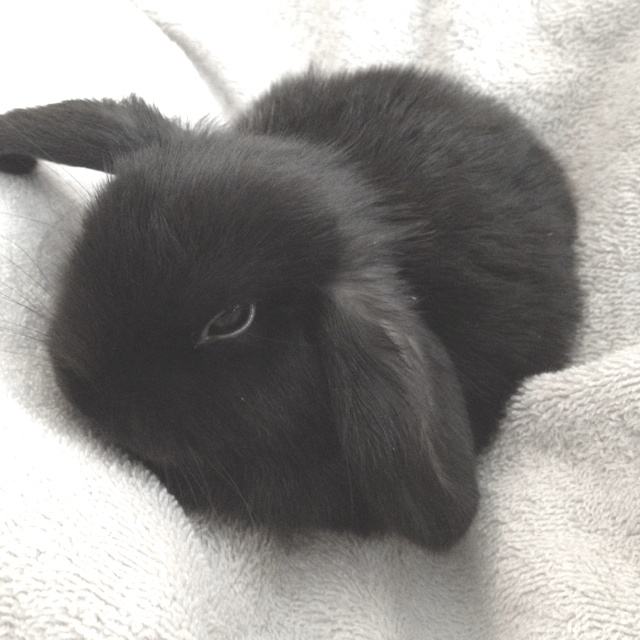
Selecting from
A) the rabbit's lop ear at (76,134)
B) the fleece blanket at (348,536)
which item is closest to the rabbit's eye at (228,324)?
the fleece blanket at (348,536)

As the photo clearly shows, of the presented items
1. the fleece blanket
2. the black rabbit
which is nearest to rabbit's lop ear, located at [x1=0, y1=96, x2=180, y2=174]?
the black rabbit

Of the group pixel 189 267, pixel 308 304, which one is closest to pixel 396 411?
pixel 308 304

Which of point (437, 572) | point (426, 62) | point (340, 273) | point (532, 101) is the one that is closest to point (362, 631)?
point (437, 572)

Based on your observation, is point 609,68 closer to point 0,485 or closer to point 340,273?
point 340,273

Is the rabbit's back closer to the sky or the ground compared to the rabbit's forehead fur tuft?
closer to the ground

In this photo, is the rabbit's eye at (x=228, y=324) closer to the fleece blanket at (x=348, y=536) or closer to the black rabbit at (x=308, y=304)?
the black rabbit at (x=308, y=304)

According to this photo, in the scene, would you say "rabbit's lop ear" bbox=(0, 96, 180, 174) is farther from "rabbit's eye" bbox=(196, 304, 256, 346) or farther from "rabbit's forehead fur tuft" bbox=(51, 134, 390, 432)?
"rabbit's eye" bbox=(196, 304, 256, 346)

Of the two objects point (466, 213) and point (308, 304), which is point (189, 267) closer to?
point (308, 304)

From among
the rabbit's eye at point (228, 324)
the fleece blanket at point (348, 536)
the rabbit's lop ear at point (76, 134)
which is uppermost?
the rabbit's lop ear at point (76, 134)
